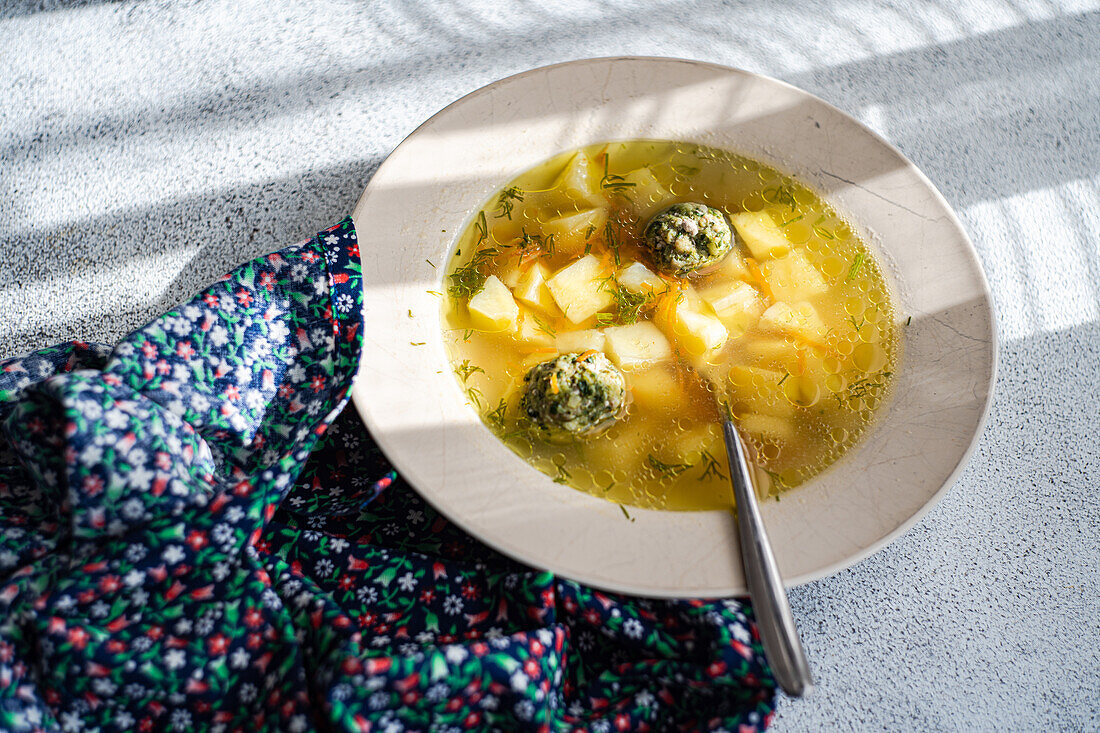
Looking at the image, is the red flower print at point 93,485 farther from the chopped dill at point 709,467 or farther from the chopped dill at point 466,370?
the chopped dill at point 709,467

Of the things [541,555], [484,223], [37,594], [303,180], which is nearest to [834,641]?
[541,555]

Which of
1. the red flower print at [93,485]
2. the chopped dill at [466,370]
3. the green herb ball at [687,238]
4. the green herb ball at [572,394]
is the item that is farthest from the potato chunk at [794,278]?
the red flower print at [93,485]

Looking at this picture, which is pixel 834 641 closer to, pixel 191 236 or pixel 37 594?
pixel 37 594

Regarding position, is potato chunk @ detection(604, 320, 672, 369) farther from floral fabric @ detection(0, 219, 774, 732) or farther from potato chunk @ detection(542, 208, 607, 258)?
floral fabric @ detection(0, 219, 774, 732)

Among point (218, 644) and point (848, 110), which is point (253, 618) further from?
point (848, 110)

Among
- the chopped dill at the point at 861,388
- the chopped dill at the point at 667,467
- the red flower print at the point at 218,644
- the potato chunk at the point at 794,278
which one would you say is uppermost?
the potato chunk at the point at 794,278

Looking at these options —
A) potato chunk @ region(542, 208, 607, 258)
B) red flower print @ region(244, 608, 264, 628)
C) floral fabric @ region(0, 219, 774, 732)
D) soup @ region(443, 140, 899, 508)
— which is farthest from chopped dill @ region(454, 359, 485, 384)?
red flower print @ region(244, 608, 264, 628)

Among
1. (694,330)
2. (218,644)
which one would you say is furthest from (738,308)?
(218,644)
